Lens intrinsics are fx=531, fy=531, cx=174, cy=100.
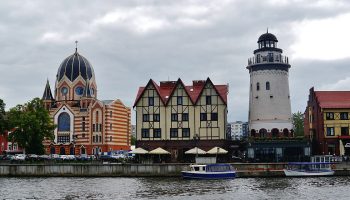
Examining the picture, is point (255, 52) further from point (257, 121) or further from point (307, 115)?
point (307, 115)

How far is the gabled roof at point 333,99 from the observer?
91.9 metres

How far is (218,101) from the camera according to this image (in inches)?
3718

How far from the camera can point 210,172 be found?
7494 cm

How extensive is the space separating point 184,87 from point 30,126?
30444mm

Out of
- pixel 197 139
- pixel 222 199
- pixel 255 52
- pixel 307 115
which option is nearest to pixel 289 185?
pixel 222 199

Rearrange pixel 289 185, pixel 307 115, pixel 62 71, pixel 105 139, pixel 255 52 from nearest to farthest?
pixel 289 185
pixel 255 52
pixel 307 115
pixel 105 139
pixel 62 71

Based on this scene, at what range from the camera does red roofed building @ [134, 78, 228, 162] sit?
93.6 m

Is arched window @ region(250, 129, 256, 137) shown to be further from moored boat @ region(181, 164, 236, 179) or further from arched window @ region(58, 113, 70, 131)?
arched window @ region(58, 113, 70, 131)

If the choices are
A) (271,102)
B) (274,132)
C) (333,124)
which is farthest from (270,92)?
(333,124)

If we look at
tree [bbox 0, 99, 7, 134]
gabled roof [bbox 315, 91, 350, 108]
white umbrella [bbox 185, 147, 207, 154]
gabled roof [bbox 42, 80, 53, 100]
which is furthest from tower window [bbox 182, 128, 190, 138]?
gabled roof [bbox 42, 80, 53, 100]

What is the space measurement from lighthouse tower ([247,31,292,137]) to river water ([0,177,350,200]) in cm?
2316

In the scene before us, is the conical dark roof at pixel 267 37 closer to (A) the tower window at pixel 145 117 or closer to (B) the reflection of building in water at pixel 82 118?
(A) the tower window at pixel 145 117

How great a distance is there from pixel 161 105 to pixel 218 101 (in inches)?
404

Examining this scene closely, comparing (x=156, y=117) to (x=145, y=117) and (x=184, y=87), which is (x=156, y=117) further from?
(x=184, y=87)
